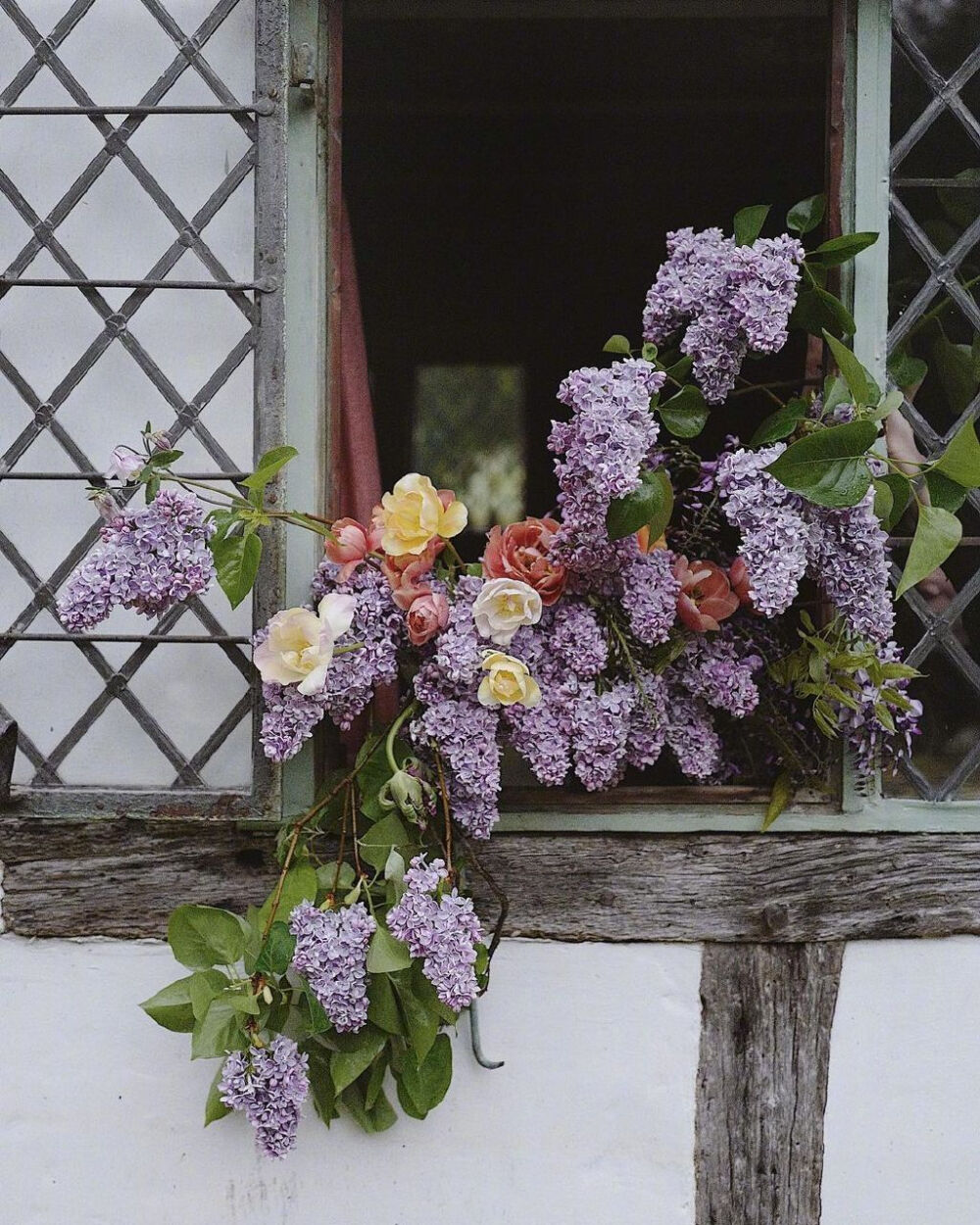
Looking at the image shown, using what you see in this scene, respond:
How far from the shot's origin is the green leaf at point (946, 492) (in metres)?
1.29

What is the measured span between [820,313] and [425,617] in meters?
0.63

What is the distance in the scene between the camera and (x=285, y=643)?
124 cm

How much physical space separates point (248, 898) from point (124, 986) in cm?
21

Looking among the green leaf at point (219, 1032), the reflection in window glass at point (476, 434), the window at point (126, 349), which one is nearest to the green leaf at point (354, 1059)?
the green leaf at point (219, 1032)

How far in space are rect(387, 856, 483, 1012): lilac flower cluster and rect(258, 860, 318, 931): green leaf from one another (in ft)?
0.43

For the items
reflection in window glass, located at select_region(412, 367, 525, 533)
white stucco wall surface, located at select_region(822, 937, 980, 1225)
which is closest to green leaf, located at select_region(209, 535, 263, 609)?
white stucco wall surface, located at select_region(822, 937, 980, 1225)

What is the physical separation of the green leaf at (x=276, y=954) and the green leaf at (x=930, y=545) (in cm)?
79

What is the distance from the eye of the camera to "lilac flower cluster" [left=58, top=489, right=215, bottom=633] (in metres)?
1.20

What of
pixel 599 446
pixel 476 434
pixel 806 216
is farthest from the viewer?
pixel 476 434

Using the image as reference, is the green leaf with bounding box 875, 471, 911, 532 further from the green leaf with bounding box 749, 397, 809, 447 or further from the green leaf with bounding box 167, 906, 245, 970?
the green leaf with bounding box 167, 906, 245, 970

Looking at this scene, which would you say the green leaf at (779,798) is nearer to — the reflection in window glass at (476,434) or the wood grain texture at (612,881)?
the wood grain texture at (612,881)

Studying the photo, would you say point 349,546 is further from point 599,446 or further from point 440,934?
point 440,934

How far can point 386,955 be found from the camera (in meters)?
1.21

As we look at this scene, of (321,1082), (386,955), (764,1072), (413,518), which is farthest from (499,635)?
(764,1072)
